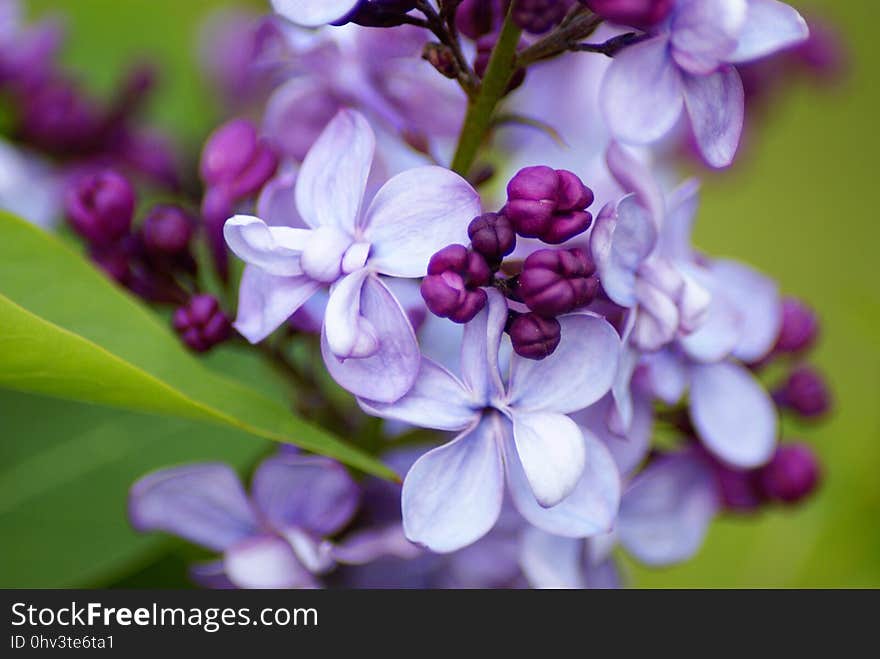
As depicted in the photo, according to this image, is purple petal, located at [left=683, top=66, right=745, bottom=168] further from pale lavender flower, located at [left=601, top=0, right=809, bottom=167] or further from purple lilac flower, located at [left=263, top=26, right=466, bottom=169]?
purple lilac flower, located at [left=263, top=26, right=466, bottom=169]

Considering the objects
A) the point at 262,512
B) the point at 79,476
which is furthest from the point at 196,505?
the point at 79,476

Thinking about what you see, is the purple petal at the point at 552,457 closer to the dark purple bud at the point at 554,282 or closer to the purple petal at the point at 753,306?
the dark purple bud at the point at 554,282

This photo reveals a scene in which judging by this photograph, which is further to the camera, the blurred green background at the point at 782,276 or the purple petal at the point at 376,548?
the blurred green background at the point at 782,276

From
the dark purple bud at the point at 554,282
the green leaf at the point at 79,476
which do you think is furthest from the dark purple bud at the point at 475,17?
the green leaf at the point at 79,476

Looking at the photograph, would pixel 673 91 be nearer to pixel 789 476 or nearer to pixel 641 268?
pixel 641 268

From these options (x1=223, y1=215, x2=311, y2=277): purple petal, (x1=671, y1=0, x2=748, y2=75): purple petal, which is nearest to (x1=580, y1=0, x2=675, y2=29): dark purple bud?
(x1=671, y1=0, x2=748, y2=75): purple petal

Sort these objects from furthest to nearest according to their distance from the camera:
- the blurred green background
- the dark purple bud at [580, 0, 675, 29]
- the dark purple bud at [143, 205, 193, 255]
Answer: the blurred green background < the dark purple bud at [143, 205, 193, 255] < the dark purple bud at [580, 0, 675, 29]

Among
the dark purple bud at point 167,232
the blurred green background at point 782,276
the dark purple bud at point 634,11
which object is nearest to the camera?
the dark purple bud at point 634,11
